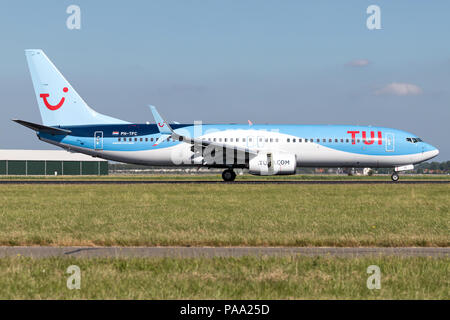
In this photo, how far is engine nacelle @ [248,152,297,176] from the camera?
130 feet

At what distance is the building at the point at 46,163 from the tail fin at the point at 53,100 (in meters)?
58.7

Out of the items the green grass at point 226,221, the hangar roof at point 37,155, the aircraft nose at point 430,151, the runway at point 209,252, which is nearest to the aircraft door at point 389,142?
the aircraft nose at point 430,151

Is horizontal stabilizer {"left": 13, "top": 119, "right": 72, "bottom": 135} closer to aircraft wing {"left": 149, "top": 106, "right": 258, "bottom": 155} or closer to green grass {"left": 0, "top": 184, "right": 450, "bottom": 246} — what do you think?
aircraft wing {"left": 149, "top": 106, "right": 258, "bottom": 155}

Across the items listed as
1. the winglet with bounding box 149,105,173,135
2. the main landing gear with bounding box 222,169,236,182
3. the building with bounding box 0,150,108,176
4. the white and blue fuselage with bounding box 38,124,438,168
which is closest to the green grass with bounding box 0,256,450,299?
the winglet with bounding box 149,105,173,135

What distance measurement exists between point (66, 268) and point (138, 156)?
33684mm

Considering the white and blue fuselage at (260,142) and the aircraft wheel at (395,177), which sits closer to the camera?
the white and blue fuselage at (260,142)

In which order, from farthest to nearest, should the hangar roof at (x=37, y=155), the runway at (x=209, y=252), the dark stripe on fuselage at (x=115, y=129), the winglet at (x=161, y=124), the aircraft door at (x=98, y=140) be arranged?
the hangar roof at (x=37, y=155) → the aircraft door at (x=98, y=140) → the dark stripe on fuselage at (x=115, y=129) → the winglet at (x=161, y=124) → the runway at (x=209, y=252)

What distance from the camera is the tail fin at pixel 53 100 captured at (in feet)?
145

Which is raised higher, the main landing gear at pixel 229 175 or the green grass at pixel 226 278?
Answer: the main landing gear at pixel 229 175

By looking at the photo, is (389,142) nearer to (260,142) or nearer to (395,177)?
(395,177)

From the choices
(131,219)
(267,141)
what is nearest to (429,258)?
(131,219)

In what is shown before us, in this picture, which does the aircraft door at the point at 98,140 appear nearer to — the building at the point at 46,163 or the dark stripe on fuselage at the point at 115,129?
the dark stripe on fuselage at the point at 115,129

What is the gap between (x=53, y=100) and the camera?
44344mm
